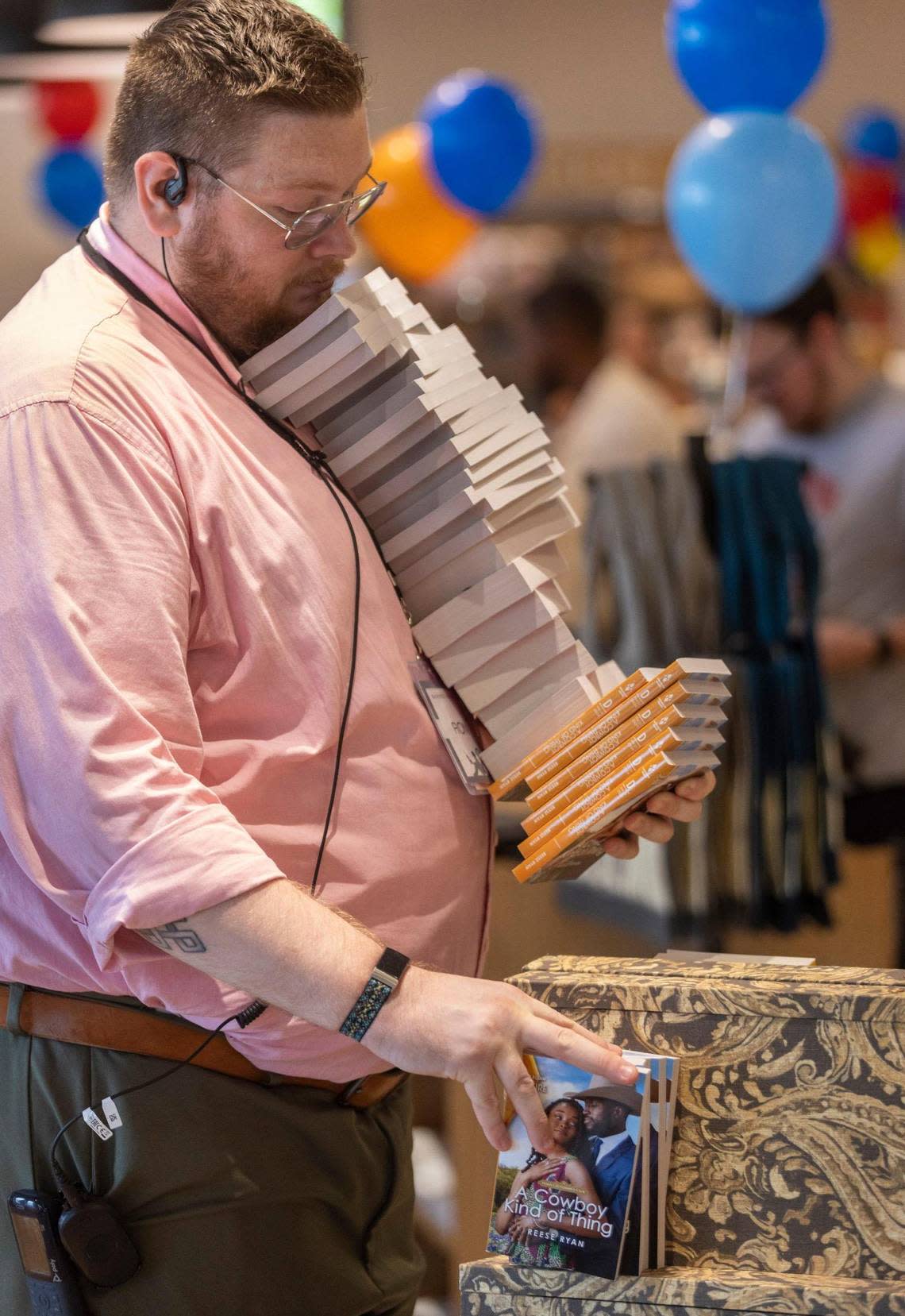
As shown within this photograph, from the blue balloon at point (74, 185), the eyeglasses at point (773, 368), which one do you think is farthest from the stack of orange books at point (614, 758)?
the blue balloon at point (74, 185)

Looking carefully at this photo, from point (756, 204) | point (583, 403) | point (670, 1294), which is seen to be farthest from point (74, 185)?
point (670, 1294)

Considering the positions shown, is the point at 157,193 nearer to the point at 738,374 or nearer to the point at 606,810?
the point at 606,810

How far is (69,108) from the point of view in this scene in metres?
5.34

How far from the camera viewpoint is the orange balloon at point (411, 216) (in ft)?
15.9

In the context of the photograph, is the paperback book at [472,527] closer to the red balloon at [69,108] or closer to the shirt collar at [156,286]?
the shirt collar at [156,286]

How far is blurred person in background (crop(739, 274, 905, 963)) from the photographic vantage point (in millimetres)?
3660

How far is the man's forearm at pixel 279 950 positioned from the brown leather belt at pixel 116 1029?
0.21 meters

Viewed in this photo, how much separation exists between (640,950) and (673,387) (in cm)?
492

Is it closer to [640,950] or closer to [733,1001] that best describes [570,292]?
[640,950]

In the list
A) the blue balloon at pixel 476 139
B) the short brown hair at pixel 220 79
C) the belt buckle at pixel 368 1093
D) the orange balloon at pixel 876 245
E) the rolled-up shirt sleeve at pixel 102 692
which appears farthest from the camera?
the orange balloon at pixel 876 245

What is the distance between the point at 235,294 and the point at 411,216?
3678mm

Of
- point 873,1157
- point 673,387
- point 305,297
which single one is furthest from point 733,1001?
point 673,387

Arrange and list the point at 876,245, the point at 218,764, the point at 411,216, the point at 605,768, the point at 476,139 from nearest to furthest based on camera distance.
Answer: the point at 218,764, the point at 605,768, the point at 476,139, the point at 411,216, the point at 876,245

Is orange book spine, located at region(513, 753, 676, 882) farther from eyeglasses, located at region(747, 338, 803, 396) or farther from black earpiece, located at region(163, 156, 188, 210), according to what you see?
eyeglasses, located at region(747, 338, 803, 396)
